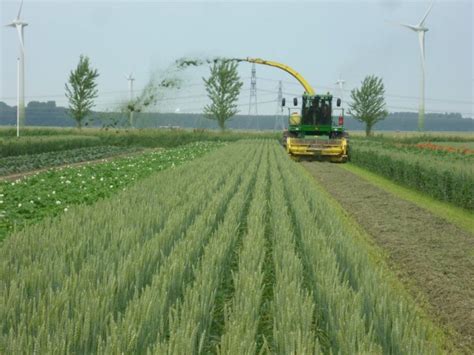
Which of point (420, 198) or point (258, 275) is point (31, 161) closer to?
point (420, 198)

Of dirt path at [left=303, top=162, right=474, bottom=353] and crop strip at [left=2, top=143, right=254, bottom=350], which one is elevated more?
crop strip at [left=2, top=143, right=254, bottom=350]

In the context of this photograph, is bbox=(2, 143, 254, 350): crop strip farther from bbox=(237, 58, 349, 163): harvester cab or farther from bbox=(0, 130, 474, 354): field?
bbox=(237, 58, 349, 163): harvester cab

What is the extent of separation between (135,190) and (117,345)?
821 centimetres

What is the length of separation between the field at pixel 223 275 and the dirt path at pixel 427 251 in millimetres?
27

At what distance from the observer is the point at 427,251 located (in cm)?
831

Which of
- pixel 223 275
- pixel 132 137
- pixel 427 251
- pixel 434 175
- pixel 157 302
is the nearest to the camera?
pixel 157 302

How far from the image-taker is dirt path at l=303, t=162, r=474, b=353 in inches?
225

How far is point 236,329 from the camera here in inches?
127

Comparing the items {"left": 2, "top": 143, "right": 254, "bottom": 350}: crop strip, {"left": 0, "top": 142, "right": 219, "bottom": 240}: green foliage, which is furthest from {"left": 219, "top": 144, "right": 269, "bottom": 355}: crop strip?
{"left": 0, "top": 142, "right": 219, "bottom": 240}: green foliage

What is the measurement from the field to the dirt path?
27mm

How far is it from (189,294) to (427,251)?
213 inches

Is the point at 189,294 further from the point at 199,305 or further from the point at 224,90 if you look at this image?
the point at 224,90

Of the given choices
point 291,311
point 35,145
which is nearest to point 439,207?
point 291,311

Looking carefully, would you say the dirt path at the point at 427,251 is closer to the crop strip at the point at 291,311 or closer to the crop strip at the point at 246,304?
the crop strip at the point at 291,311
